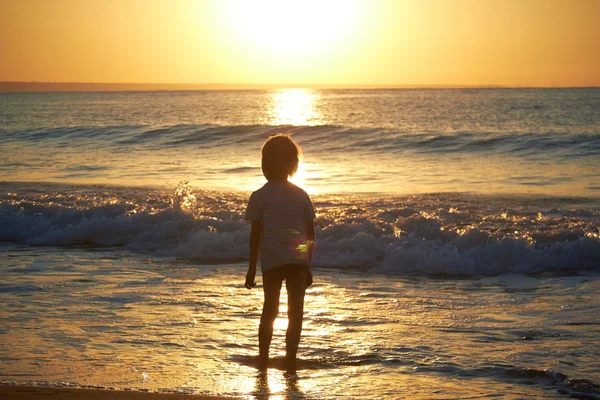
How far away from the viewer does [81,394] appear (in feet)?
15.9

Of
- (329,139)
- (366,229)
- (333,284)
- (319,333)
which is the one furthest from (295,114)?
(319,333)

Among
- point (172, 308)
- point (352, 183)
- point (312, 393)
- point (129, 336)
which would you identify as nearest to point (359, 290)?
point (172, 308)

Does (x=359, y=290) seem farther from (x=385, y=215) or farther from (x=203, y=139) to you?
(x=203, y=139)

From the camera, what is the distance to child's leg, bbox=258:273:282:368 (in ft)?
18.2

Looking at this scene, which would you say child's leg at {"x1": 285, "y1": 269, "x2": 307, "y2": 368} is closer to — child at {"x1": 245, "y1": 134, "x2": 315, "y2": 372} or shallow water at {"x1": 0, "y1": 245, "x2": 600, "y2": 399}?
child at {"x1": 245, "y1": 134, "x2": 315, "y2": 372}

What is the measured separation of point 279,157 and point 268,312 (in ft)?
3.83

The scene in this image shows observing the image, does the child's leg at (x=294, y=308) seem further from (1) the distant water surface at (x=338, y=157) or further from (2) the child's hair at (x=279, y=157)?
(1) the distant water surface at (x=338, y=157)

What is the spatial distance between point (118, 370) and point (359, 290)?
3.77m

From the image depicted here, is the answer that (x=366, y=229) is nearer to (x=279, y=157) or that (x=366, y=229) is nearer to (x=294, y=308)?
(x=294, y=308)

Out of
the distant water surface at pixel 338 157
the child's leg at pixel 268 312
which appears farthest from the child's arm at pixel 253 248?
the distant water surface at pixel 338 157

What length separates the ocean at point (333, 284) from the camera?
5453 millimetres

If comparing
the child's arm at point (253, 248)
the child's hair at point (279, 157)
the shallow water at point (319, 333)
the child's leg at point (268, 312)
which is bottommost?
the shallow water at point (319, 333)

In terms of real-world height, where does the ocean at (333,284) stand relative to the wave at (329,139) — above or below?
below

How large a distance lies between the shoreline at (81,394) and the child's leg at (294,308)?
900 millimetres
